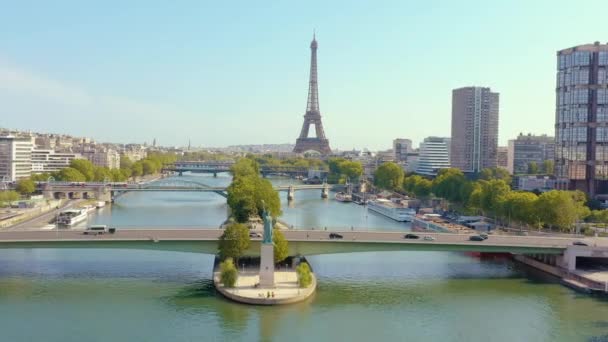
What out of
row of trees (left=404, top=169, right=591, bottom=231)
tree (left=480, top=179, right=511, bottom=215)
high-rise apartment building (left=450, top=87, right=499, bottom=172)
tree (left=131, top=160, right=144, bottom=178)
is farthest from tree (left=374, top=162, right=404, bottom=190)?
tree (left=131, top=160, right=144, bottom=178)

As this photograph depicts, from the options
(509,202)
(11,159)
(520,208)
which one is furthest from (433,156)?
(11,159)

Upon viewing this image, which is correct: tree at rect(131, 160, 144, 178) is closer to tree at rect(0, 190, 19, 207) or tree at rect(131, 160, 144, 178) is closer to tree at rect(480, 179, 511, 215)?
tree at rect(0, 190, 19, 207)

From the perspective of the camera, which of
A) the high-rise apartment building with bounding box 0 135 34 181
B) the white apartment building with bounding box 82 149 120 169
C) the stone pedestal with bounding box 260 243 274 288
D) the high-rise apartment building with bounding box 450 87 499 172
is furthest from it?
the white apartment building with bounding box 82 149 120 169

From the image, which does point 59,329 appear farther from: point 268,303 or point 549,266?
point 549,266

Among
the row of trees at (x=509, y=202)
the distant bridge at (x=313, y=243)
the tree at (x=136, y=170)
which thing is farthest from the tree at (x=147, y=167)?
the distant bridge at (x=313, y=243)

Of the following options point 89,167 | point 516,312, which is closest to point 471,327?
point 516,312

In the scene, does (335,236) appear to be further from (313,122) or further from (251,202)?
(313,122)
